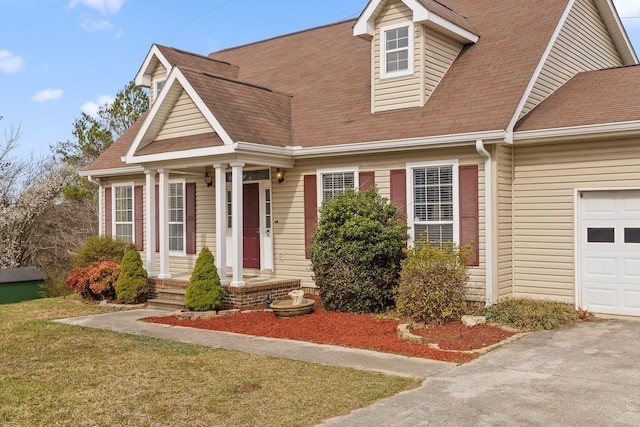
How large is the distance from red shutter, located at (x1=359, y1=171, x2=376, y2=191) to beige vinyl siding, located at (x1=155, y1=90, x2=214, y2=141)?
3.17m

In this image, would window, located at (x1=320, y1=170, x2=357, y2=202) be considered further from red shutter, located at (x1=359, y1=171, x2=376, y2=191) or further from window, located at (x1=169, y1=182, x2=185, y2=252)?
window, located at (x1=169, y1=182, x2=185, y2=252)

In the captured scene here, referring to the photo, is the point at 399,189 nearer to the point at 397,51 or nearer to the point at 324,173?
the point at 324,173

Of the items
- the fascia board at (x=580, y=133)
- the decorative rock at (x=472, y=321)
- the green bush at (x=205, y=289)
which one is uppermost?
the fascia board at (x=580, y=133)

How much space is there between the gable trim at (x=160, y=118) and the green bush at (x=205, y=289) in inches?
91.9

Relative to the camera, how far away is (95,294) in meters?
14.0

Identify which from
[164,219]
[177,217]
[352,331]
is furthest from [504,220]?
[177,217]

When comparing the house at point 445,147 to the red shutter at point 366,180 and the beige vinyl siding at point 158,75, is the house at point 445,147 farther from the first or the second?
the beige vinyl siding at point 158,75

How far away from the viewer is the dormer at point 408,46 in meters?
12.0

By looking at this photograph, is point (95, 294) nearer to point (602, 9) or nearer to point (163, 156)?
point (163, 156)

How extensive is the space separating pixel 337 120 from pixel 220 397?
316 inches

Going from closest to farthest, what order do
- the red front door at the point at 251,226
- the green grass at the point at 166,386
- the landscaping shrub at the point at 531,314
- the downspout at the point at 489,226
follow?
the green grass at the point at 166,386 → the landscaping shrub at the point at 531,314 → the downspout at the point at 489,226 → the red front door at the point at 251,226

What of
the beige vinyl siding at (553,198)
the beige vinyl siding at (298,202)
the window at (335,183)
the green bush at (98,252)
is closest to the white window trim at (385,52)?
the beige vinyl siding at (298,202)

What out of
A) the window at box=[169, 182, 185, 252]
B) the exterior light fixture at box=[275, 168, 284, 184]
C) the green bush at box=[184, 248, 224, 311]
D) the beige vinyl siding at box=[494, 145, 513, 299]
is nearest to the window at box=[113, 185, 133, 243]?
the window at box=[169, 182, 185, 252]

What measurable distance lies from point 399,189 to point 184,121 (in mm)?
4738
